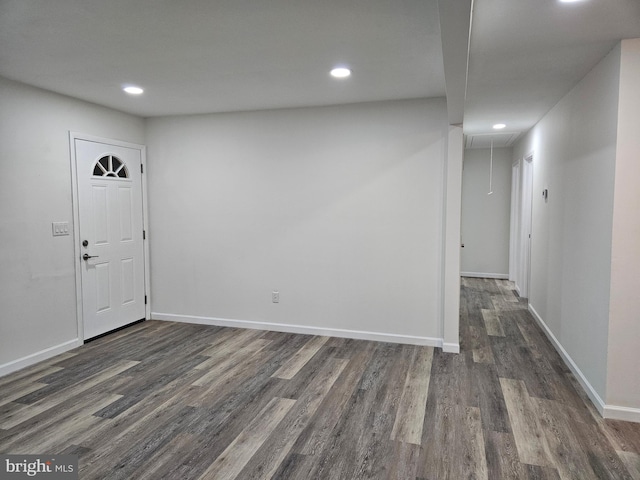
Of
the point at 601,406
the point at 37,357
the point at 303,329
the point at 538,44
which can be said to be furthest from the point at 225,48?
the point at 601,406

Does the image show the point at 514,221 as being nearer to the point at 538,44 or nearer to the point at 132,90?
the point at 538,44

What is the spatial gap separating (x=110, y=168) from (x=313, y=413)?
334 cm

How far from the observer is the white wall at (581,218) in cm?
275

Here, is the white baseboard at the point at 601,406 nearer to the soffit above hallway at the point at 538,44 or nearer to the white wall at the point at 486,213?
the soffit above hallway at the point at 538,44

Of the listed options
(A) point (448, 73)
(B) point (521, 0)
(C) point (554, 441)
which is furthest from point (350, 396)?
(B) point (521, 0)

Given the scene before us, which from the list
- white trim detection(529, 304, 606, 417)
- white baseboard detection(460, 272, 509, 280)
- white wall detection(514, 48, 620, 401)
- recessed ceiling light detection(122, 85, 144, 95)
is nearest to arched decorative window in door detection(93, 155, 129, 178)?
recessed ceiling light detection(122, 85, 144, 95)

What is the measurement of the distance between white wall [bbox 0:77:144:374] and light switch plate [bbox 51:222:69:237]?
39 mm

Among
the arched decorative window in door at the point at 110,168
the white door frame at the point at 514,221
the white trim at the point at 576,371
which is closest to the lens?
the white trim at the point at 576,371

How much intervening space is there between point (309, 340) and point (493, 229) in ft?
16.1

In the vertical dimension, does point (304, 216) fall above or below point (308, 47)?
below

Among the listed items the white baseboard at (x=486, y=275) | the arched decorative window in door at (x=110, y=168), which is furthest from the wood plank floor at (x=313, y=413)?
the white baseboard at (x=486, y=275)

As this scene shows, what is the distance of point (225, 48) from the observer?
8.87 feet

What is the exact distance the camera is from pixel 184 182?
4.89m

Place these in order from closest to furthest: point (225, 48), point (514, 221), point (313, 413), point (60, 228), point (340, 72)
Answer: point (225, 48) → point (313, 413) → point (340, 72) → point (60, 228) → point (514, 221)
